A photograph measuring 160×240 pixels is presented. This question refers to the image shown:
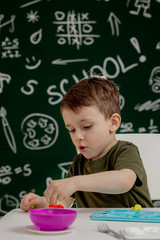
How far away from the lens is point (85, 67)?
2.73 metres

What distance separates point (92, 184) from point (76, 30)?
1996 mm

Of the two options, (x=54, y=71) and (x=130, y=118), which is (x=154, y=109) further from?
(x=54, y=71)

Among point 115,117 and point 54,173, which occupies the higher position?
point 115,117

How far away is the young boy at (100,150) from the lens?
106 cm

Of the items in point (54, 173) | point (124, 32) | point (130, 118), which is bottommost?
point (54, 173)

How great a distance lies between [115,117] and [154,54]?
159 cm

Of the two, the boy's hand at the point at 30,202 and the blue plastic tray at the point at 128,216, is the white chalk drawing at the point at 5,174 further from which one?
the blue plastic tray at the point at 128,216

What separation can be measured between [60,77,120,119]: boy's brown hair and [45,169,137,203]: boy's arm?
0.95ft

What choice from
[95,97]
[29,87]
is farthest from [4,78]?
[95,97]

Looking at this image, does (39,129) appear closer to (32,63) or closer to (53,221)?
(32,63)

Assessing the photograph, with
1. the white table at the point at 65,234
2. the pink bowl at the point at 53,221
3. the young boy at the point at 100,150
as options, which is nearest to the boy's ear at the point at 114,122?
the young boy at the point at 100,150

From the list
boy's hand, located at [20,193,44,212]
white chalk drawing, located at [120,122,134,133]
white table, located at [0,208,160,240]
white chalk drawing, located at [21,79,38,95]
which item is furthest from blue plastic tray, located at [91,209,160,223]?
white chalk drawing, located at [21,79,38,95]

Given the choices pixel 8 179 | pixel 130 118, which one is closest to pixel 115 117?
pixel 130 118

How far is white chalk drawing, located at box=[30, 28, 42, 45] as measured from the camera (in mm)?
2746
